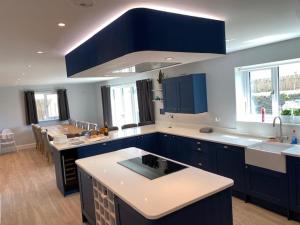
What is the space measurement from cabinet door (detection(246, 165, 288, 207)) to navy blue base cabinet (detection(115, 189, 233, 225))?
1304 millimetres

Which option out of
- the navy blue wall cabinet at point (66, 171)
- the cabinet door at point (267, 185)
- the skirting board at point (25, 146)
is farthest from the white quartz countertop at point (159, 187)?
the skirting board at point (25, 146)

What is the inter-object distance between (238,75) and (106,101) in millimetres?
5804

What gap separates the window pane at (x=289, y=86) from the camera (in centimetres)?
342

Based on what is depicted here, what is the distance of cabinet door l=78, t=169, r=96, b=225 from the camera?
268cm

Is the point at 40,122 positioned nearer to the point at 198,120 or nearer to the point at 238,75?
the point at 198,120

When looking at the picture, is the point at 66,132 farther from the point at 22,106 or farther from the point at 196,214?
the point at 196,214

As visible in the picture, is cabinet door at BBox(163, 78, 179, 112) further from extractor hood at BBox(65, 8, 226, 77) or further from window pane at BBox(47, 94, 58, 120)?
window pane at BBox(47, 94, 58, 120)

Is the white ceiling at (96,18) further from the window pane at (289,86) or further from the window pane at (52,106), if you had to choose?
the window pane at (52,106)

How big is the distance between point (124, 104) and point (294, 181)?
633cm

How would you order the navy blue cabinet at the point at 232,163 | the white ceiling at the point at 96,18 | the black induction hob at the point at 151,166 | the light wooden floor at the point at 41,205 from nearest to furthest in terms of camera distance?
the white ceiling at the point at 96,18 < the black induction hob at the point at 151,166 < the light wooden floor at the point at 41,205 < the navy blue cabinet at the point at 232,163

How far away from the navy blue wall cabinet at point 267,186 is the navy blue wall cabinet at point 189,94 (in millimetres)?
1683

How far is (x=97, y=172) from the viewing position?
248 centimetres

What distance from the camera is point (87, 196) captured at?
283cm

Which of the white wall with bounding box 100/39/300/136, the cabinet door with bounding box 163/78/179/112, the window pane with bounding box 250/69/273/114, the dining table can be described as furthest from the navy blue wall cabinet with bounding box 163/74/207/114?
the dining table
